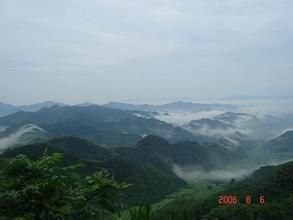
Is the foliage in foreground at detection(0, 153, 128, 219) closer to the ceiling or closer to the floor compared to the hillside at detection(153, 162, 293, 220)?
closer to the ceiling

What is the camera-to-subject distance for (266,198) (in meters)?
143

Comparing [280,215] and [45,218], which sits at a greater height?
[45,218]

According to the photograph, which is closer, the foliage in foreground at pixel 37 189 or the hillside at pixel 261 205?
the foliage in foreground at pixel 37 189

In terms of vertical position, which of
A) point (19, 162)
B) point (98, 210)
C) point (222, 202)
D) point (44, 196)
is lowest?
point (222, 202)

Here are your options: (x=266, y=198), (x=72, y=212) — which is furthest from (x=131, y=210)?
(x=266, y=198)

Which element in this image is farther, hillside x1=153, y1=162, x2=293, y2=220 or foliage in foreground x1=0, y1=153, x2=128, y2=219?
hillside x1=153, y1=162, x2=293, y2=220

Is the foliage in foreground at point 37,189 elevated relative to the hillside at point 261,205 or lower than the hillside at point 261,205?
elevated

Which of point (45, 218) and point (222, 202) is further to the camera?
point (222, 202)

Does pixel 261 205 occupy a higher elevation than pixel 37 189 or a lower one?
lower

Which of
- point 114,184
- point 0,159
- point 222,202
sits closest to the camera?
point 0,159

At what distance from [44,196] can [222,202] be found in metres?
152

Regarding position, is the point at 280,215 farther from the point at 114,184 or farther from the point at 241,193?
the point at 114,184

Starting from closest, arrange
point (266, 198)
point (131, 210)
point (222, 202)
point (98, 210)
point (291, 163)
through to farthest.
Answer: point (131, 210), point (98, 210), point (266, 198), point (222, 202), point (291, 163)

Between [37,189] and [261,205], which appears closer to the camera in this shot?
[37,189]
